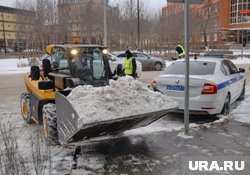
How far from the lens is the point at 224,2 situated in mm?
56469

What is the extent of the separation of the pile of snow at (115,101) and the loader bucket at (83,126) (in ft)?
0.22

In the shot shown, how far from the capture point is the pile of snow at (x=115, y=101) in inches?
169

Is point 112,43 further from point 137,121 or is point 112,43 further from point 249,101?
point 137,121

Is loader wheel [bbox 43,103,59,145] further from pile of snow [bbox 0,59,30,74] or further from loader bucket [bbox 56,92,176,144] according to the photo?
pile of snow [bbox 0,59,30,74]

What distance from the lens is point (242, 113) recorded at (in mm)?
7730

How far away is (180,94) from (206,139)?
156 centimetres

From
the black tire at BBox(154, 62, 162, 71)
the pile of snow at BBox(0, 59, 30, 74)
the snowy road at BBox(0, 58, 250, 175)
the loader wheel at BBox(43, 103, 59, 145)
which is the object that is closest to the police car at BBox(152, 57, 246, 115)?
the snowy road at BBox(0, 58, 250, 175)

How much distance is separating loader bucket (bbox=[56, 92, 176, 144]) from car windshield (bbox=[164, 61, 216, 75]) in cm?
263

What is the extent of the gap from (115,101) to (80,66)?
5.44 ft

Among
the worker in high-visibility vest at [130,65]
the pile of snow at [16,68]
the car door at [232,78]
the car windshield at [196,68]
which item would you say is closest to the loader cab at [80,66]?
the car windshield at [196,68]

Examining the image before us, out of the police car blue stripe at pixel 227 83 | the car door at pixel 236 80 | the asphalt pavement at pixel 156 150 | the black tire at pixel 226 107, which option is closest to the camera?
the asphalt pavement at pixel 156 150

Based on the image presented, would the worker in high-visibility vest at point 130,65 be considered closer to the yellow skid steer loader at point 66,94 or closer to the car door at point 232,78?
the car door at point 232,78

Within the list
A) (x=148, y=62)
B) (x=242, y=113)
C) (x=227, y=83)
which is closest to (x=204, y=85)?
(x=227, y=83)

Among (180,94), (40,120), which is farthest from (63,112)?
(180,94)
